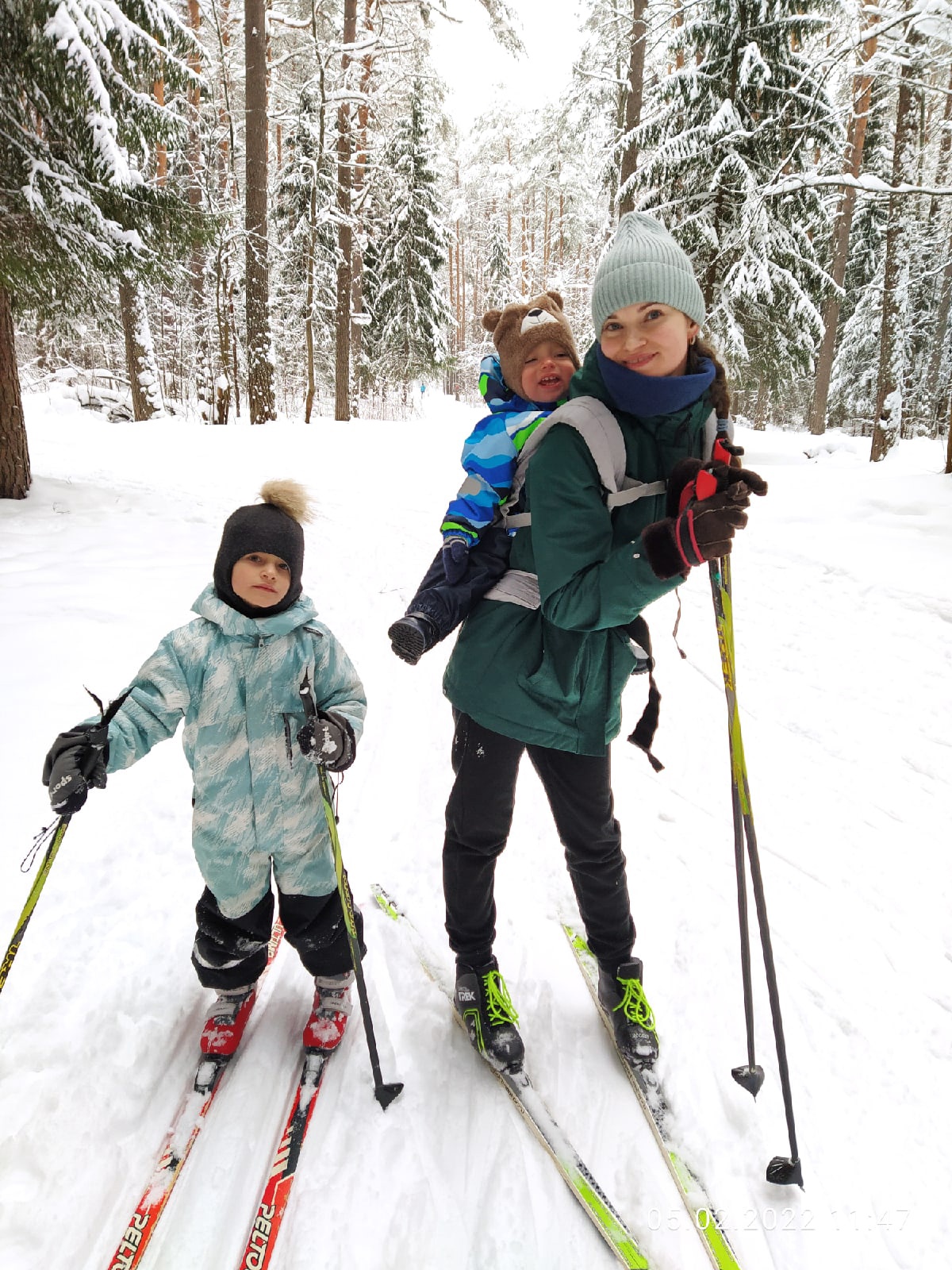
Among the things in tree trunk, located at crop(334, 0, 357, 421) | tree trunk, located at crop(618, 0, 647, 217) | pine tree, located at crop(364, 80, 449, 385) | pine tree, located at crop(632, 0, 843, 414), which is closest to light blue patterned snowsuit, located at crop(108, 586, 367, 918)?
pine tree, located at crop(632, 0, 843, 414)

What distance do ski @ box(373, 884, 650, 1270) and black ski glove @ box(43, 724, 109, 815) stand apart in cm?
127

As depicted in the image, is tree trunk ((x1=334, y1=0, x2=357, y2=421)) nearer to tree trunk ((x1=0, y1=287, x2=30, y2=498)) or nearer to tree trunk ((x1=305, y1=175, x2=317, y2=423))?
tree trunk ((x1=305, y1=175, x2=317, y2=423))

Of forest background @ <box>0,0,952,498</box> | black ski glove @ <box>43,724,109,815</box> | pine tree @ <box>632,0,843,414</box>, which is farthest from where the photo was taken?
pine tree @ <box>632,0,843,414</box>

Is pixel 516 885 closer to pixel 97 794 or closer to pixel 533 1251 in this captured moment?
pixel 533 1251

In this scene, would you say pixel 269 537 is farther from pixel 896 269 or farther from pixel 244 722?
pixel 896 269

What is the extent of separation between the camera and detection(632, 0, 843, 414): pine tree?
10.6m

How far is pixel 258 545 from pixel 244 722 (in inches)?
21.5

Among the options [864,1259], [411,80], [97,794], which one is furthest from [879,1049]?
[411,80]

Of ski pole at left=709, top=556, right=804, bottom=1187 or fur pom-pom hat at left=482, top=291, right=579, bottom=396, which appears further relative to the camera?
fur pom-pom hat at left=482, top=291, right=579, bottom=396

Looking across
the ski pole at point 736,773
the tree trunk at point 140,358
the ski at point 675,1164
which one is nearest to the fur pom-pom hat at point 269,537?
the ski pole at point 736,773

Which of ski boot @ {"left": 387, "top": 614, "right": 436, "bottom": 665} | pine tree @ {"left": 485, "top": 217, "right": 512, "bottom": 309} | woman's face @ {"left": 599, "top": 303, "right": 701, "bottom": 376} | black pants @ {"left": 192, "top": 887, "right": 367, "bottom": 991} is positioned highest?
pine tree @ {"left": 485, "top": 217, "right": 512, "bottom": 309}

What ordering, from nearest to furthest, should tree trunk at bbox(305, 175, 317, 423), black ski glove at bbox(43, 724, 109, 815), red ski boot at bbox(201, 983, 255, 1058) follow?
black ski glove at bbox(43, 724, 109, 815) → red ski boot at bbox(201, 983, 255, 1058) → tree trunk at bbox(305, 175, 317, 423)

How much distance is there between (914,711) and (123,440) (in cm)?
1303

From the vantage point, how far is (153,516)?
284 inches
